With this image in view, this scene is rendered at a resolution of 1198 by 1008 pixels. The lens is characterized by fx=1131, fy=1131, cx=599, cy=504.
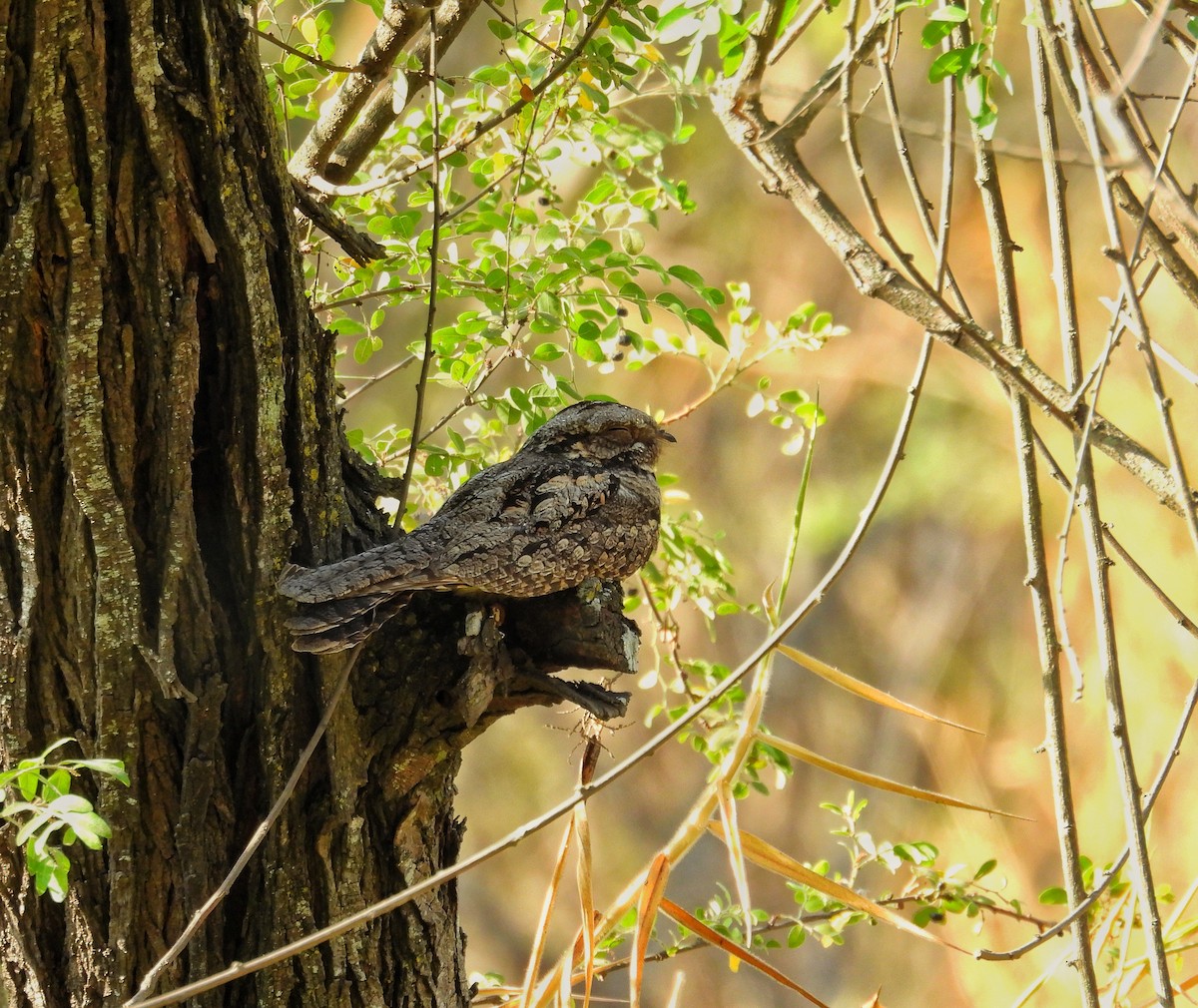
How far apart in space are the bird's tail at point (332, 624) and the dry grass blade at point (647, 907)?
0.56 m

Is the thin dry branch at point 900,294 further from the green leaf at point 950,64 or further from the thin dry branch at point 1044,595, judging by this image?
the green leaf at point 950,64

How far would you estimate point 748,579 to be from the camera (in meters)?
8.61

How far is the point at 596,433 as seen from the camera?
2.62 meters

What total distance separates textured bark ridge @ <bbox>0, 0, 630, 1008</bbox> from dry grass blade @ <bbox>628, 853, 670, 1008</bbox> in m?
0.37

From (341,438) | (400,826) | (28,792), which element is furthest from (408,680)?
(28,792)

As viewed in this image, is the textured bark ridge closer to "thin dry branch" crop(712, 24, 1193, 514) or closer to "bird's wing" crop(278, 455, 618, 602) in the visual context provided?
"bird's wing" crop(278, 455, 618, 602)

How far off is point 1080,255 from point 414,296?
6212 millimetres

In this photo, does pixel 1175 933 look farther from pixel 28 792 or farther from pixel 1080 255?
pixel 1080 255

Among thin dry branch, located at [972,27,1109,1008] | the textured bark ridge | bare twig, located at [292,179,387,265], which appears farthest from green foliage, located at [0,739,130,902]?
thin dry branch, located at [972,27,1109,1008]

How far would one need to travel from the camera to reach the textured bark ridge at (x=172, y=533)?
5.23 ft

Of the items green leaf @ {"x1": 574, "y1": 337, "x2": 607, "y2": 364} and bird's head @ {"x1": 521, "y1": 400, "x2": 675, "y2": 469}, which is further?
bird's head @ {"x1": 521, "y1": 400, "x2": 675, "y2": 469}

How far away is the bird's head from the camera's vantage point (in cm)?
256

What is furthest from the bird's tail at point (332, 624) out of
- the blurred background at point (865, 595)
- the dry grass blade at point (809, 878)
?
the blurred background at point (865, 595)

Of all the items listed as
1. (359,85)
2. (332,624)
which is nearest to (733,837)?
(332,624)
